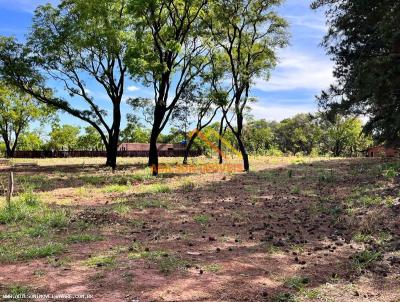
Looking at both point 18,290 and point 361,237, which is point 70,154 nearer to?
point 361,237

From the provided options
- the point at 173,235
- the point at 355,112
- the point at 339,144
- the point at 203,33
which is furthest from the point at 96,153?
the point at 173,235

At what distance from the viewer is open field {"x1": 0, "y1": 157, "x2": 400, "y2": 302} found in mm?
4480

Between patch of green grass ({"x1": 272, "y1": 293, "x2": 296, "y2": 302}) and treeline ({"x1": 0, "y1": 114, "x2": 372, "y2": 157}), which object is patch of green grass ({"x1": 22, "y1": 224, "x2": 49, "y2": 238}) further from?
treeline ({"x1": 0, "y1": 114, "x2": 372, "y2": 157})

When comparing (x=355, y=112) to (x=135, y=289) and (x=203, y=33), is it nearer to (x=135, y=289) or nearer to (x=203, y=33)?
(x=203, y=33)

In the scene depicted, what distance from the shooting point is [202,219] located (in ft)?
27.8

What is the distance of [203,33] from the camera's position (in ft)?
76.7

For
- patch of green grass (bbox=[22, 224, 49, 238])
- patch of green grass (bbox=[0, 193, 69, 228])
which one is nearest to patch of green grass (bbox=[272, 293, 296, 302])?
patch of green grass (bbox=[22, 224, 49, 238])

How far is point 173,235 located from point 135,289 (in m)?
2.73

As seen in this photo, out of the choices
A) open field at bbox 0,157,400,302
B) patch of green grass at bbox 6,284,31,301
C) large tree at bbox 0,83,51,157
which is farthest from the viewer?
large tree at bbox 0,83,51,157

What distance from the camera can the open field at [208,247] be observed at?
448cm

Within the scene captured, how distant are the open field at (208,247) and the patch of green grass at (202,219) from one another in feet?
0.08

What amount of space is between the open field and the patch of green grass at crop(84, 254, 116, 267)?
3 centimetres

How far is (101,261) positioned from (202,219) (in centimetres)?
344

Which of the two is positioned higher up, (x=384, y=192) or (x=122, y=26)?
(x=122, y=26)
